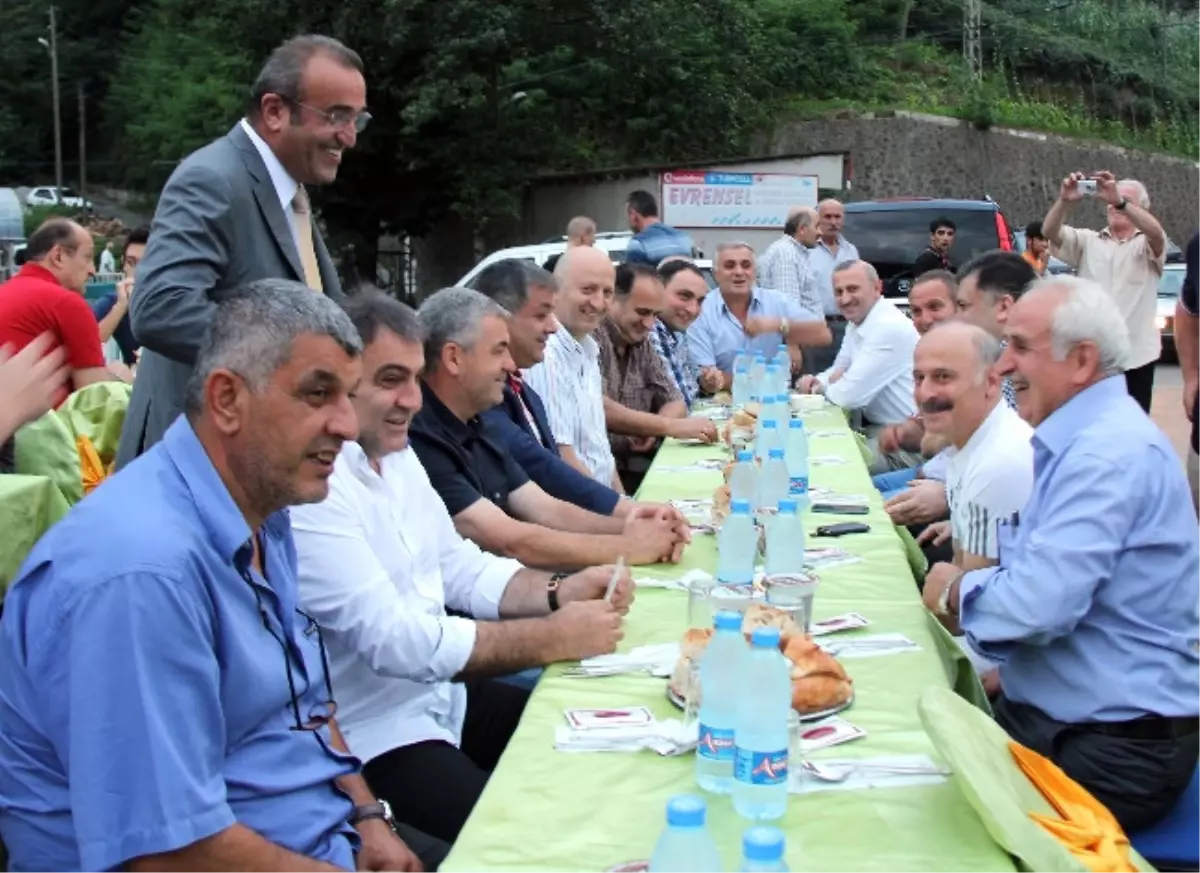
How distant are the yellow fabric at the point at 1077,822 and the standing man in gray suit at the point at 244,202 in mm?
2055

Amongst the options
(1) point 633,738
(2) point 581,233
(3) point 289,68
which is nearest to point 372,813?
(1) point 633,738

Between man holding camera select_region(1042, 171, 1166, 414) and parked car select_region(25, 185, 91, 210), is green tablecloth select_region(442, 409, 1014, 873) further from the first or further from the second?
parked car select_region(25, 185, 91, 210)

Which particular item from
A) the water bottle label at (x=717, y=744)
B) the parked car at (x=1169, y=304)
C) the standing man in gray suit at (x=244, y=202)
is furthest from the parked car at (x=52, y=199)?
the water bottle label at (x=717, y=744)

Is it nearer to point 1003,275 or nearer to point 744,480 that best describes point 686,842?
point 744,480

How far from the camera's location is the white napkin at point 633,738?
2350 mm

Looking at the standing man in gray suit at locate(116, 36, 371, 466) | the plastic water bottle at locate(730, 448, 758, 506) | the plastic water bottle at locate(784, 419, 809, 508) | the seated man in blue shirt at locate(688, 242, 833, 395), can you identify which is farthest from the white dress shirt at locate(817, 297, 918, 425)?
the standing man in gray suit at locate(116, 36, 371, 466)

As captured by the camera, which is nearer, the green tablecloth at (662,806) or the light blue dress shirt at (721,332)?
the green tablecloth at (662,806)

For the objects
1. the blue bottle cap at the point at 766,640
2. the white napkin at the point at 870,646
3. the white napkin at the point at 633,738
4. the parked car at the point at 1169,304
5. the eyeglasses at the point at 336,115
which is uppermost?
the eyeglasses at the point at 336,115

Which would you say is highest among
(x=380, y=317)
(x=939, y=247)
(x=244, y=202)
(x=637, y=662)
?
(x=244, y=202)

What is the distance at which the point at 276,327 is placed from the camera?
7.06 ft

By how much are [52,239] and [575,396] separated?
2.70 meters

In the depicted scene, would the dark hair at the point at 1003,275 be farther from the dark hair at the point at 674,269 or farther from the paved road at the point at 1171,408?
the paved road at the point at 1171,408

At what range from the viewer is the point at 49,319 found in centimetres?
546

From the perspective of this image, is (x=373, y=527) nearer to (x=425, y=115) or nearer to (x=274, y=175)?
(x=274, y=175)
